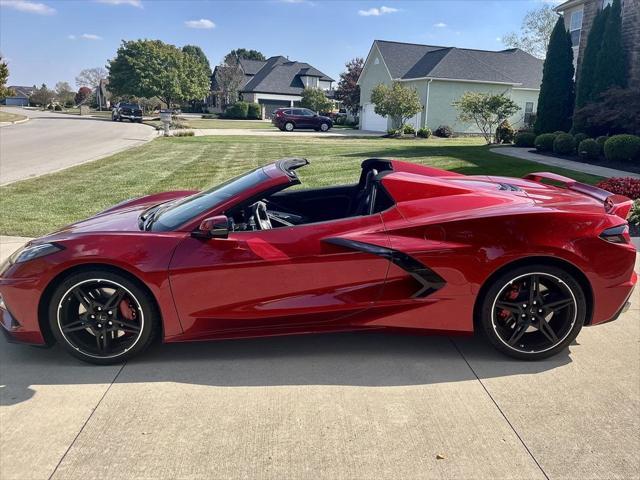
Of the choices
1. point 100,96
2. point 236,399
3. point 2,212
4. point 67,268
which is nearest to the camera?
point 236,399

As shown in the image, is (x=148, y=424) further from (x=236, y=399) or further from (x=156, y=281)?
(x=156, y=281)

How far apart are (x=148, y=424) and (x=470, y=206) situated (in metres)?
2.42

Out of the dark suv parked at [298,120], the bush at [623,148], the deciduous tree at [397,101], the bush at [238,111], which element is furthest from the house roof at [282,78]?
the bush at [623,148]

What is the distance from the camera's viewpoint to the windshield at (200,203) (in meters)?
3.64

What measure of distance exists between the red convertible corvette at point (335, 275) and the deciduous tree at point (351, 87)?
1893 inches

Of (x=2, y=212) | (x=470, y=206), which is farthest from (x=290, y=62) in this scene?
(x=470, y=206)

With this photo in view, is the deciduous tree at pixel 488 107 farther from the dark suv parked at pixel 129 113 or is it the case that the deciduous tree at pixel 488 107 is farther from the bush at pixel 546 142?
the dark suv parked at pixel 129 113

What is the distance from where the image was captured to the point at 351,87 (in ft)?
166

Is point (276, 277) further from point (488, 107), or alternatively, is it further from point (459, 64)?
point (459, 64)

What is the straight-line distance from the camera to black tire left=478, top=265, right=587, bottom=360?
140 inches

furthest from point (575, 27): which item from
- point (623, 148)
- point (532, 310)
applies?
point (532, 310)

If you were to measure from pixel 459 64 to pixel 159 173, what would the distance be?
2902cm

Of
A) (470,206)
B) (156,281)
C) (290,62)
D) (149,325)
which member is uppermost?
(290,62)

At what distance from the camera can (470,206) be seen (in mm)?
3652
